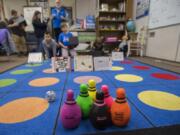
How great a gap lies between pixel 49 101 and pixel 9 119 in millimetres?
303

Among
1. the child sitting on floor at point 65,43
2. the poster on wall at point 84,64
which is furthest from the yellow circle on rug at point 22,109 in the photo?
the child sitting on floor at point 65,43

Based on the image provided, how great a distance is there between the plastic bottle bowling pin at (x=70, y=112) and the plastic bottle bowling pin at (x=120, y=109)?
198 millimetres

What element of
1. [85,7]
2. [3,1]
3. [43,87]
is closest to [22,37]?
[3,1]

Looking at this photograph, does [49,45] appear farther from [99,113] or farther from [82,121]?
[99,113]

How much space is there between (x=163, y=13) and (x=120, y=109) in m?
3.22

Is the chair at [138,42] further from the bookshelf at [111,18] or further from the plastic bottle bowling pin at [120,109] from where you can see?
the plastic bottle bowling pin at [120,109]

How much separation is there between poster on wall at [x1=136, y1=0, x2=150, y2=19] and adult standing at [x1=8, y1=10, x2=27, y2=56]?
3613mm

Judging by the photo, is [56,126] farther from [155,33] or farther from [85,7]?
[85,7]

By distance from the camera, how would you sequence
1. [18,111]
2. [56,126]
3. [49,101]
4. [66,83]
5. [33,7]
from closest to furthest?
[56,126] → [18,111] → [49,101] → [66,83] → [33,7]

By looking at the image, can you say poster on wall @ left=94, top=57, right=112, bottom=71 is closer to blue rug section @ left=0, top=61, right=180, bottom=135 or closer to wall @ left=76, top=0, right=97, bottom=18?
blue rug section @ left=0, top=61, right=180, bottom=135

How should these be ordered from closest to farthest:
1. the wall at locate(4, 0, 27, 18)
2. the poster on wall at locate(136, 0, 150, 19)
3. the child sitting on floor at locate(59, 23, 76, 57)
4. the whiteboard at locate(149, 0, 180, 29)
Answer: the whiteboard at locate(149, 0, 180, 29), the child sitting on floor at locate(59, 23, 76, 57), the poster on wall at locate(136, 0, 150, 19), the wall at locate(4, 0, 27, 18)

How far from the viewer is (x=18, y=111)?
39.9 inches

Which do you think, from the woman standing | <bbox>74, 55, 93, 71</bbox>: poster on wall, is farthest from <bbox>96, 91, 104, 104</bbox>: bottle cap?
the woman standing

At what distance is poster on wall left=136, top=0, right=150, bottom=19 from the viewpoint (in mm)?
3805
